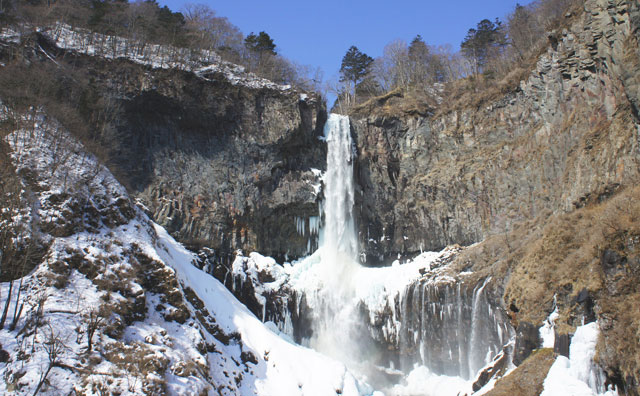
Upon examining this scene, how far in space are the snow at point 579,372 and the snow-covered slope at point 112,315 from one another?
10.2m

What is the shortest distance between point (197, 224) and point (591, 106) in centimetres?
2436

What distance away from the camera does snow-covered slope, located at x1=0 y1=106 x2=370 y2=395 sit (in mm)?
12711

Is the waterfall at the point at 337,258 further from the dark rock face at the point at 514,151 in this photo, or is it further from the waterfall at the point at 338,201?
the dark rock face at the point at 514,151

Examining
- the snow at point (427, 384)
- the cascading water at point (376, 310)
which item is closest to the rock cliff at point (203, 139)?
the cascading water at point (376, 310)

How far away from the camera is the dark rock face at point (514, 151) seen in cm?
1836

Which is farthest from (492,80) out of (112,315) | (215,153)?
(112,315)

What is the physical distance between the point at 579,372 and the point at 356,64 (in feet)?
138

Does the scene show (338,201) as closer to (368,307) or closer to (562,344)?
(368,307)

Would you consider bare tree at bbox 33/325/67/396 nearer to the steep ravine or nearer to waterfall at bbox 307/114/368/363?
the steep ravine

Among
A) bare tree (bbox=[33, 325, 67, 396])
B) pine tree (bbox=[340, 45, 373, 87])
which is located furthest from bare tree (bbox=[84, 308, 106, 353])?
pine tree (bbox=[340, 45, 373, 87])

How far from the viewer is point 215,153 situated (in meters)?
30.9

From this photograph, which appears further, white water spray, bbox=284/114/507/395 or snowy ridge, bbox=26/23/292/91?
snowy ridge, bbox=26/23/292/91

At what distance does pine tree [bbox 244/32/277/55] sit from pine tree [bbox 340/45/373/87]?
38.6 ft

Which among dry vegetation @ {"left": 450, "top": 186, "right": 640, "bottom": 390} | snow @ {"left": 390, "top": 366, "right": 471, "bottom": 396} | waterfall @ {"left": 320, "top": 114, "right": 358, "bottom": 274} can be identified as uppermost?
waterfall @ {"left": 320, "top": 114, "right": 358, "bottom": 274}
